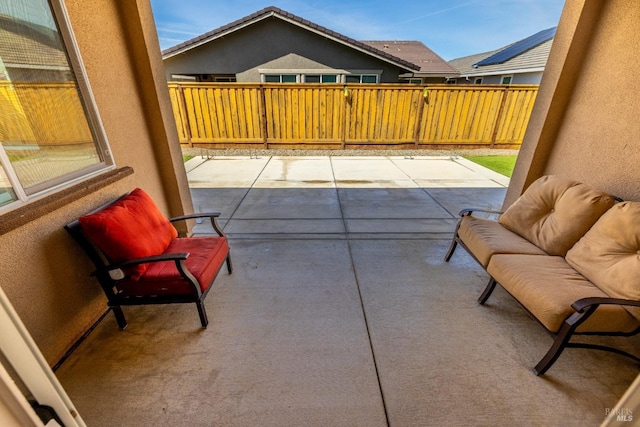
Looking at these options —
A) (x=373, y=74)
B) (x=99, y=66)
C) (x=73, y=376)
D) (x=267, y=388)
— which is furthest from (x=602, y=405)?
(x=373, y=74)

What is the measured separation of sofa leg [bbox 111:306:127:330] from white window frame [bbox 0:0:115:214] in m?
0.84

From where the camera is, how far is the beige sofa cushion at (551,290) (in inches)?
59.6

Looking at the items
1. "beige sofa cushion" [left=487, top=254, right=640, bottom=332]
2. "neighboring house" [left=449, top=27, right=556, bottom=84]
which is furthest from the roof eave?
"beige sofa cushion" [left=487, top=254, right=640, bottom=332]

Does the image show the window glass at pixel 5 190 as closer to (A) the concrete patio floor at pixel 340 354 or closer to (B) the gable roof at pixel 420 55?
(A) the concrete patio floor at pixel 340 354

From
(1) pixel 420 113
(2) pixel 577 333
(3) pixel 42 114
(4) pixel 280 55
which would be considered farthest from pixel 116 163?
(4) pixel 280 55

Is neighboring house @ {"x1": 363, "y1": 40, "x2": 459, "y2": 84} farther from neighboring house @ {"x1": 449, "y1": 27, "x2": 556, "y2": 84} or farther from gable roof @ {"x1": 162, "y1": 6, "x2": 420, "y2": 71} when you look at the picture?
gable roof @ {"x1": 162, "y1": 6, "x2": 420, "y2": 71}

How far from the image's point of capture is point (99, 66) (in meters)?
2.10

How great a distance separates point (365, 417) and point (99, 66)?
302 centimetres

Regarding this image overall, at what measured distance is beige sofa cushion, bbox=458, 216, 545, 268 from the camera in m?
2.09

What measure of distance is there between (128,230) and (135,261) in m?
0.23

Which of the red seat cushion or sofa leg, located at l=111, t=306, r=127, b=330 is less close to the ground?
the red seat cushion

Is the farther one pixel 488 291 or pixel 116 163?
pixel 116 163

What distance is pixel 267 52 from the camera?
8477 millimetres

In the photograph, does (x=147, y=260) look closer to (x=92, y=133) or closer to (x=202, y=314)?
(x=202, y=314)
